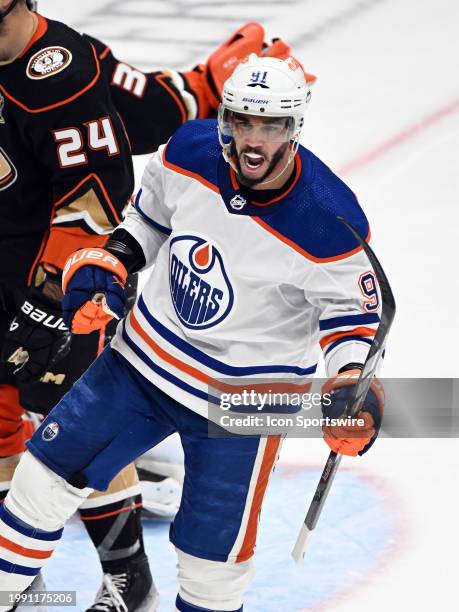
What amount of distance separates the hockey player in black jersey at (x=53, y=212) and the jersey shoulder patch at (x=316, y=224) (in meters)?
0.62

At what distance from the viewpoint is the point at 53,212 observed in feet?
10.2

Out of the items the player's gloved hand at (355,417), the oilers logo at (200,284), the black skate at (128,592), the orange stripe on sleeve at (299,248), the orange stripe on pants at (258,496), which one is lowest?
the black skate at (128,592)

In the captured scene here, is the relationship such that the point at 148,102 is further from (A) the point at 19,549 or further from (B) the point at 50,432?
(A) the point at 19,549

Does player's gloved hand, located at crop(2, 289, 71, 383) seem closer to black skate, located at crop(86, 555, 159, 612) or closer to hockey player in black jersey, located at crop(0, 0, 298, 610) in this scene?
hockey player in black jersey, located at crop(0, 0, 298, 610)

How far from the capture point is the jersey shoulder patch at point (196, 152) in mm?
2679


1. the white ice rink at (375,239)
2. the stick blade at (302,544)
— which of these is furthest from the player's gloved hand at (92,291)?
the white ice rink at (375,239)

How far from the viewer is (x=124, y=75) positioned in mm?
3568

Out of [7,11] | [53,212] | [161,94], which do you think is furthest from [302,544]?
[161,94]

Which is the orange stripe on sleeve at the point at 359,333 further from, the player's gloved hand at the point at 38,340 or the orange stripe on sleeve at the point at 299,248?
the player's gloved hand at the point at 38,340

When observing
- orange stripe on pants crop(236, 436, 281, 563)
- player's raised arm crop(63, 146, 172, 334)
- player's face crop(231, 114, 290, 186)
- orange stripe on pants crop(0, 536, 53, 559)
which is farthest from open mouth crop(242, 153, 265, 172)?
orange stripe on pants crop(0, 536, 53, 559)

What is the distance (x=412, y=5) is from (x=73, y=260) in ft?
12.7

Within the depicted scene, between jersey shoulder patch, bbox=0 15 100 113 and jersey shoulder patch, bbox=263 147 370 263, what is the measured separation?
668 millimetres

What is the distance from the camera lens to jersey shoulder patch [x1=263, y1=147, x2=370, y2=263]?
2576 millimetres

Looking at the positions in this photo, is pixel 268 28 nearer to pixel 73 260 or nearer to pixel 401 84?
pixel 401 84
